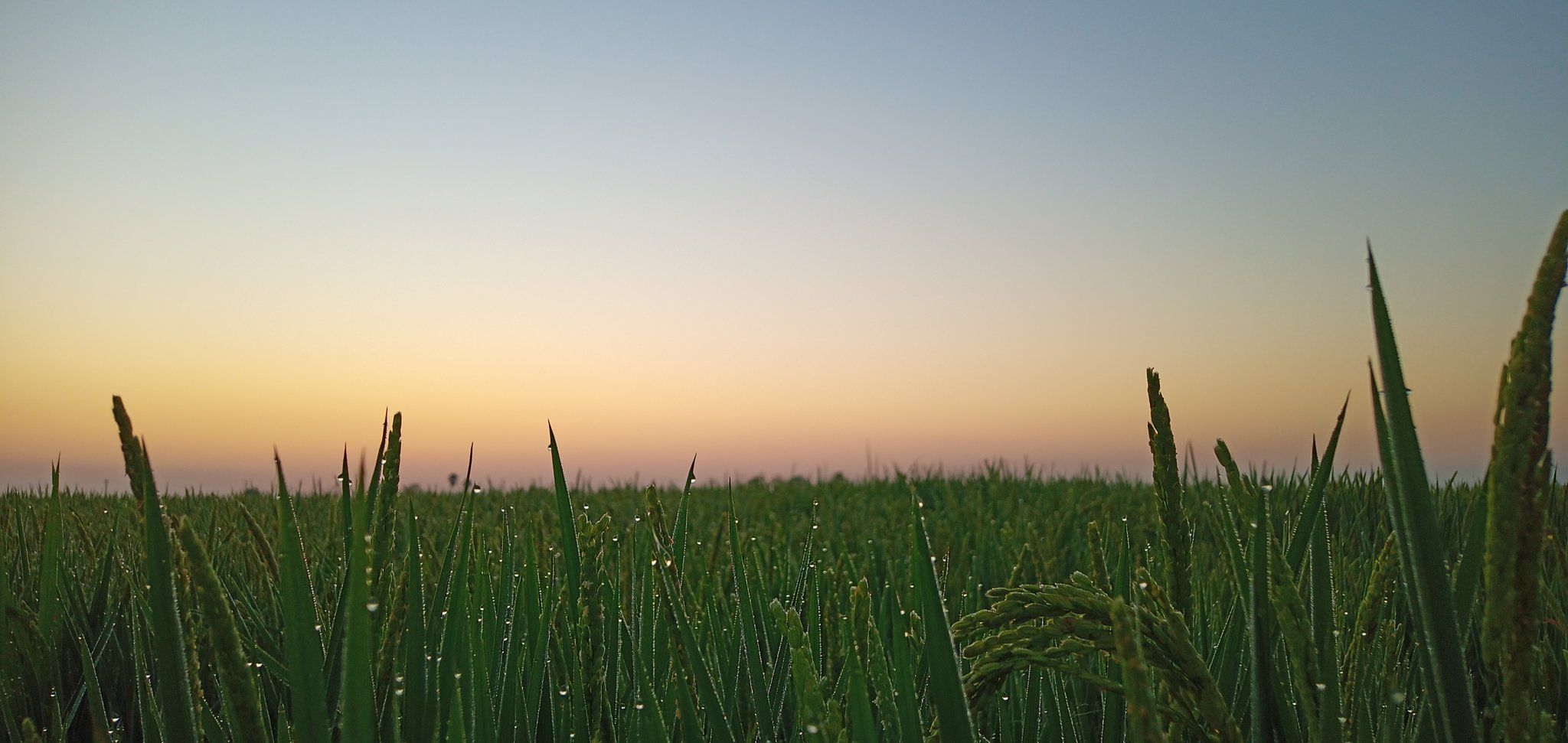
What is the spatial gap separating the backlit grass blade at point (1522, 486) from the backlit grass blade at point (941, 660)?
43cm

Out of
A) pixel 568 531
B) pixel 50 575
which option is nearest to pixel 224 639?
pixel 568 531

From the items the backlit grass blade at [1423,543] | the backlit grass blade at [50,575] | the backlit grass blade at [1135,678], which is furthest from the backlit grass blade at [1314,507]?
the backlit grass blade at [50,575]

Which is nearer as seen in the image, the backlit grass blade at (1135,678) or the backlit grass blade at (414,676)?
the backlit grass blade at (1135,678)

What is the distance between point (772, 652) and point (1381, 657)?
1132 millimetres

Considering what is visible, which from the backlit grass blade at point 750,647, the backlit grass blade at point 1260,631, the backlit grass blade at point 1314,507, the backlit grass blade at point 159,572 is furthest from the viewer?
the backlit grass blade at point 750,647

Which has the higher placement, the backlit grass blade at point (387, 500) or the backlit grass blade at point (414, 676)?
the backlit grass blade at point (387, 500)

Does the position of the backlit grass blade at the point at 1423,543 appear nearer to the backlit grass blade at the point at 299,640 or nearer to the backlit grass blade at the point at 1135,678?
the backlit grass blade at the point at 1135,678

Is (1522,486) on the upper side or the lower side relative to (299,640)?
upper

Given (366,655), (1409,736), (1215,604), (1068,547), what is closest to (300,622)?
(366,655)

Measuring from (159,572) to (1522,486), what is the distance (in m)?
1.15

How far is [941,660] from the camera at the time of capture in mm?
856

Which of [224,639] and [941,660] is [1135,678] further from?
[224,639]

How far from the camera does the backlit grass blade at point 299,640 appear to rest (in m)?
0.90

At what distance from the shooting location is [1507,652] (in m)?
0.74
